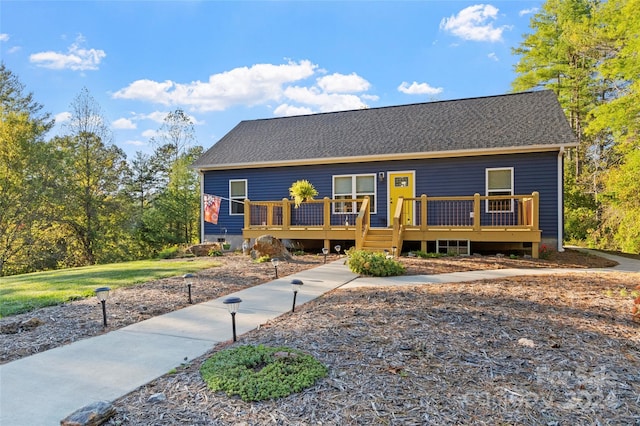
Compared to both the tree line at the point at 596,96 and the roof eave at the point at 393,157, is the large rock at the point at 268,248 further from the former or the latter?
the tree line at the point at 596,96

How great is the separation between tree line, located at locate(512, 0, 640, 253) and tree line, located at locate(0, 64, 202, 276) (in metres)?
20.1

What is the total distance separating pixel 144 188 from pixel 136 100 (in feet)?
19.7

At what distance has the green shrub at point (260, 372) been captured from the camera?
2574mm

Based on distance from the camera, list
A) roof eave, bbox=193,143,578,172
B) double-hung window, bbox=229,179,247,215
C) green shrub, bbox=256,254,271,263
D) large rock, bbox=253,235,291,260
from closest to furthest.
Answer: green shrub, bbox=256,254,271,263
large rock, bbox=253,235,291,260
roof eave, bbox=193,143,578,172
double-hung window, bbox=229,179,247,215

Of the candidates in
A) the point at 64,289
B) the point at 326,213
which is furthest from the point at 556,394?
the point at 326,213

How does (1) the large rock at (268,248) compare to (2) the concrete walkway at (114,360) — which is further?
(1) the large rock at (268,248)

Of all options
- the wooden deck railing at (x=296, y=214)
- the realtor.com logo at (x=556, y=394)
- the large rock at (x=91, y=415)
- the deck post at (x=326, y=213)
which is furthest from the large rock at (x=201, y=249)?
the realtor.com logo at (x=556, y=394)

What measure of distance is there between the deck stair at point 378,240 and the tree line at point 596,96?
932cm

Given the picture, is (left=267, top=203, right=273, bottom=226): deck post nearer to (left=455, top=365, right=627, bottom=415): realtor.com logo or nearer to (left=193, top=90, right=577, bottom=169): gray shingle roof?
(left=193, top=90, right=577, bottom=169): gray shingle roof

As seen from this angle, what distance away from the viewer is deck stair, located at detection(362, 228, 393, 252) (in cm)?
1012

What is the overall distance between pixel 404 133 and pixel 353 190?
8.99ft

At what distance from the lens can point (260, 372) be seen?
2771 mm

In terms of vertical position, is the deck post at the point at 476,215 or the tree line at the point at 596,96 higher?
the tree line at the point at 596,96

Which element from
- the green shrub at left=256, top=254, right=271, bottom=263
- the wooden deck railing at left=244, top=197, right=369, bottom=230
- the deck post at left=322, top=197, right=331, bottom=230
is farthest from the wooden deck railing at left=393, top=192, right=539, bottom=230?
the green shrub at left=256, top=254, right=271, bottom=263
